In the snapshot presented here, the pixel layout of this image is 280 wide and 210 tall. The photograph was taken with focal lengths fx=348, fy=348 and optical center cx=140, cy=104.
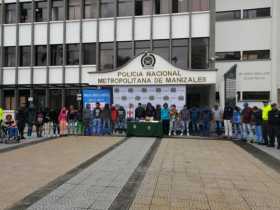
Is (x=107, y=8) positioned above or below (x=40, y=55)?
above

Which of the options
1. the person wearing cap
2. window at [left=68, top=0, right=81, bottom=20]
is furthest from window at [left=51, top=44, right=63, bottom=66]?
the person wearing cap

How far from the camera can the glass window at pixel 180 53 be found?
2548 centimetres

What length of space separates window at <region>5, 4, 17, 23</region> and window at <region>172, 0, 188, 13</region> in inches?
535

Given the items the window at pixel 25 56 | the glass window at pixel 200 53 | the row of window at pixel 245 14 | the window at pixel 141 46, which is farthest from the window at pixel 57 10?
the row of window at pixel 245 14

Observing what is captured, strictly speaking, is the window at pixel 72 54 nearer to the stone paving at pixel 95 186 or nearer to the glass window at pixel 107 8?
the glass window at pixel 107 8

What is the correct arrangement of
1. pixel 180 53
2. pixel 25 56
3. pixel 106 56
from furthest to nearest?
pixel 25 56
pixel 106 56
pixel 180 53

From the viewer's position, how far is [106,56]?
27234 millimetres

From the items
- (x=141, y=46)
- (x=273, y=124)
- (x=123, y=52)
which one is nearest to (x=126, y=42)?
(x=123, y=52)

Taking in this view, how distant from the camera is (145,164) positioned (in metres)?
Answer: 10.3

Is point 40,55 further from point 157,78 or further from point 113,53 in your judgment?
point 157,78

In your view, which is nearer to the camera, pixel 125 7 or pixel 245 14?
pixel 125 7

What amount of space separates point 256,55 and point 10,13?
817 inches

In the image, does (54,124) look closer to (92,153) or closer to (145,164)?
(92,153)

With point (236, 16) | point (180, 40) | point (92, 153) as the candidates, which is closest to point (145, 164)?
point (92, 153)
